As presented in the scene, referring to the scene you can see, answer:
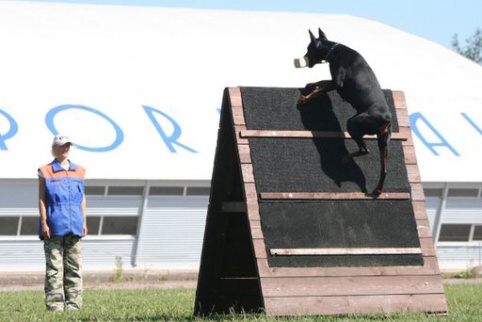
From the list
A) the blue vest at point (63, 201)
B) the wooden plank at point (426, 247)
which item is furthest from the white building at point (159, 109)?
the wooden plank at point (426, 247)

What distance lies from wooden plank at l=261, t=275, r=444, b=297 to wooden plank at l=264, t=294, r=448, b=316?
0.03 meters

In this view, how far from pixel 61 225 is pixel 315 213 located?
3.02 m

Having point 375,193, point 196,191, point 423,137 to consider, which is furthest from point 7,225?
point 375,193

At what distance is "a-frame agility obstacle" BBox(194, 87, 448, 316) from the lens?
9977 mm

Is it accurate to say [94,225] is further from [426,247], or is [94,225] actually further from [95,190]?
[426,247]

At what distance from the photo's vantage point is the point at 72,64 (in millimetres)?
26641

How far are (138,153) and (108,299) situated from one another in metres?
10.00

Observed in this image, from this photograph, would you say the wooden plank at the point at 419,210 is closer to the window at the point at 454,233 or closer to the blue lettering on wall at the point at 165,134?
the blue lettering on wall at the point at 165,134

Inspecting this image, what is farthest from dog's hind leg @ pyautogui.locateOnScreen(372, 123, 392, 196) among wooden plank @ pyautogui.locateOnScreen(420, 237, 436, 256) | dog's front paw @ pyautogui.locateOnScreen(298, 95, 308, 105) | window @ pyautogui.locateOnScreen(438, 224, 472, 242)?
window @ pyautogui.locateOnScreen(438, 224, 472, 242)

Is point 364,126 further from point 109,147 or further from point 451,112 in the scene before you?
point 451,112

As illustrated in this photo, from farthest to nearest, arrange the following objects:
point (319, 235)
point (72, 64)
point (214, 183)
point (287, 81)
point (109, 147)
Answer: point (287, 81)
point (72, 64)
point (109, 147)
point (214, 183)
point (319, 235)

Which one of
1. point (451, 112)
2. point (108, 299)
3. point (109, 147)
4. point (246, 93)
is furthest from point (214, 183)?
point (451, 112)

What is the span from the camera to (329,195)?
1028 centimetres

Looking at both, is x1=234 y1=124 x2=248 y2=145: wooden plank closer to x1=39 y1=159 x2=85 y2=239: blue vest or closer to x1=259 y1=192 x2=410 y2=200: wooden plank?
x1=259 y1=192 x2=410 y2=200: wooden plank
